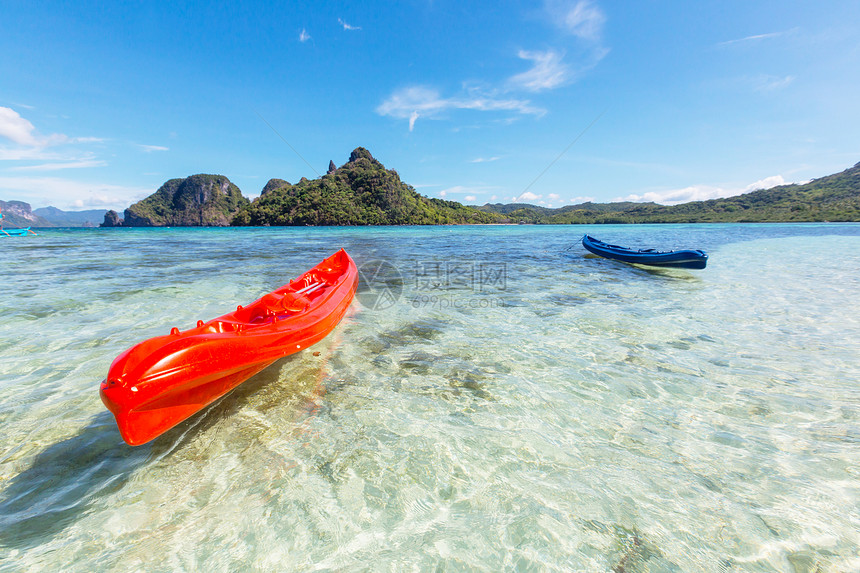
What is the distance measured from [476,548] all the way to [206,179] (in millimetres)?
206064

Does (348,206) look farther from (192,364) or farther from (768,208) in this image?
(768,208)

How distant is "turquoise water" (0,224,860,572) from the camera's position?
254 centimetres

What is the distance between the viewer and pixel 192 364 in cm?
333

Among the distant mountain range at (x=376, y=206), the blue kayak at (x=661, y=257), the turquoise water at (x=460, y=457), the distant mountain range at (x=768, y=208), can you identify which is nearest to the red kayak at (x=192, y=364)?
the turquoise water at (x=460, y=457)

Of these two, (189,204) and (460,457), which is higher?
(189,204)

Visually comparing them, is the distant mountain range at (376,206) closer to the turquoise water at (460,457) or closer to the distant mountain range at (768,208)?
the distant mountain range at (768,208)

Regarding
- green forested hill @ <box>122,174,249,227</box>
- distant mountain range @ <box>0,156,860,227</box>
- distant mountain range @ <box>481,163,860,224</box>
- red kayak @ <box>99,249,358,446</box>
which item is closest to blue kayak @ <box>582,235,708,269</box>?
red kayak @ <box>99,249,358,446</box>

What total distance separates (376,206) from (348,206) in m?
10.9

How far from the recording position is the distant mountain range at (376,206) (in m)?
106

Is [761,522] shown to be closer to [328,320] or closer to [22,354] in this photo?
[328,320]

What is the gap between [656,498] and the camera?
2977mm

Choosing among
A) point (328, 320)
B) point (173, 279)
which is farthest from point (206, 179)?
point (328, 320)

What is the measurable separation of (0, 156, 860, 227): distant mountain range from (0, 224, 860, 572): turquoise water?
102886mm

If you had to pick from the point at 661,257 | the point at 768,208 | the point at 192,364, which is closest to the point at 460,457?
the point at 192,364
